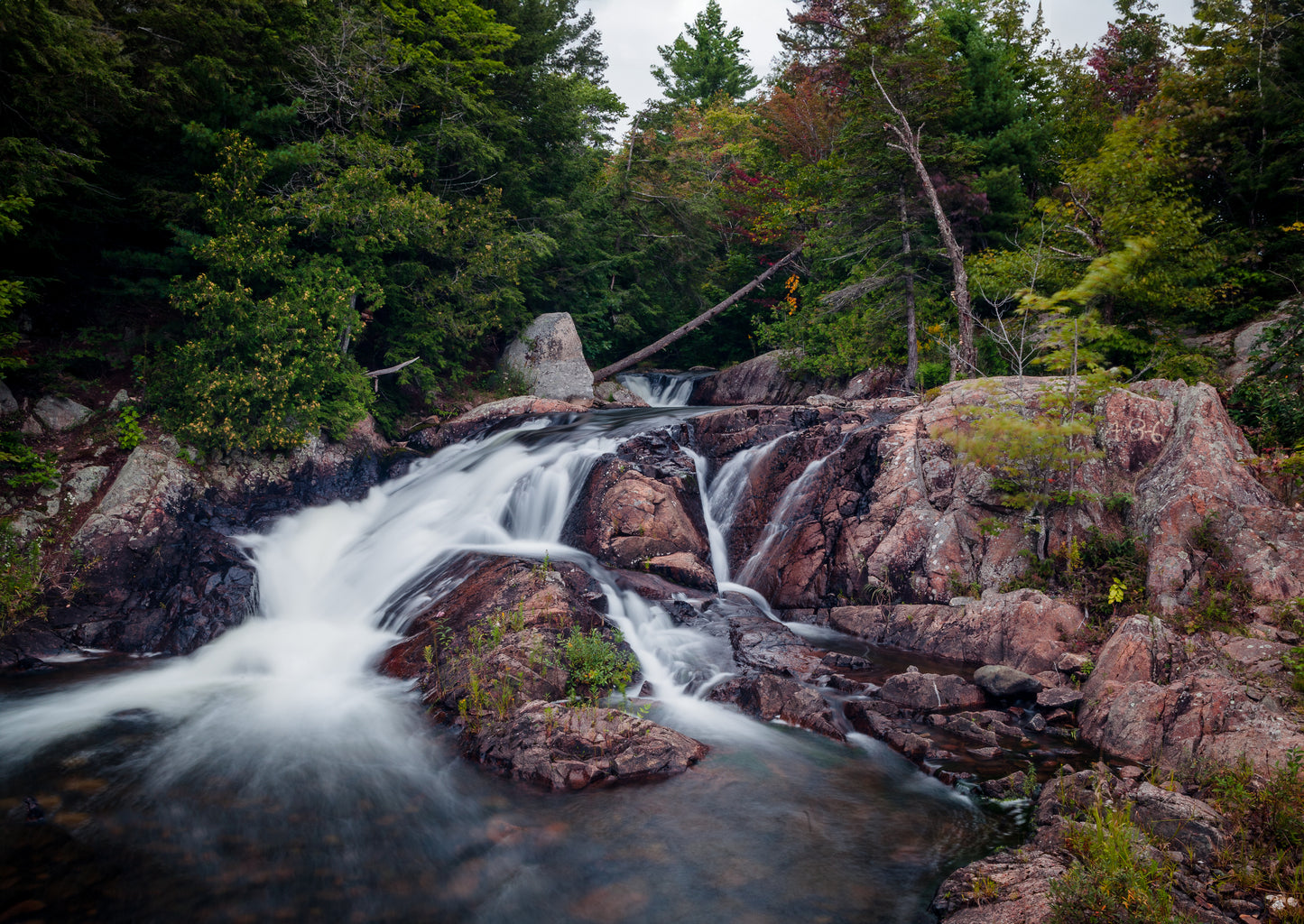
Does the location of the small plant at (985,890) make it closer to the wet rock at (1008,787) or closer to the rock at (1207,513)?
the wet rock at (1008,787)

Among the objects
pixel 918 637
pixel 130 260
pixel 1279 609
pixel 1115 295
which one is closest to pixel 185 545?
pixel 130 260

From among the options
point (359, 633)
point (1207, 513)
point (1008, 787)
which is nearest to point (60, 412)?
point (359, 633)

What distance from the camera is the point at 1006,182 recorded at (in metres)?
16.5

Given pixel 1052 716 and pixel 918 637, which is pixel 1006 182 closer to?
pixel 918 637

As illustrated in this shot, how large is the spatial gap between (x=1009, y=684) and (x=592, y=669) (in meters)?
4.89

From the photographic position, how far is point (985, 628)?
880 centimetres

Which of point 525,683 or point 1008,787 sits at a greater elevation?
point 525,683

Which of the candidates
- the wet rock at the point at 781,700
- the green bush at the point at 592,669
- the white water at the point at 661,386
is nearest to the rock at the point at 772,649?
the wet rock at the point at 781,700

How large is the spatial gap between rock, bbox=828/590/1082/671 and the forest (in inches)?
138

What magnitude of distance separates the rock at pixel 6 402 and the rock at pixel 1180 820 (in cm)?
1567

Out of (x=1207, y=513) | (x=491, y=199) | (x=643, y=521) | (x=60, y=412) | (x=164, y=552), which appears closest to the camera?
(x=1207, y=513)

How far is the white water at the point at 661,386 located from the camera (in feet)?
78.7

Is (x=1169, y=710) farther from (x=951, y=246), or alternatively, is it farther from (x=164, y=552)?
(x=164, y=552)

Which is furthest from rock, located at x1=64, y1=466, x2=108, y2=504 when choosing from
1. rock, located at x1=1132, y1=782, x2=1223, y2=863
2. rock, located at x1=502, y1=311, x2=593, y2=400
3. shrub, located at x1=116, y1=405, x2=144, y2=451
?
rock, located at x1=1132, y1=782, x2=1223, y2=863
